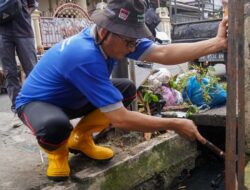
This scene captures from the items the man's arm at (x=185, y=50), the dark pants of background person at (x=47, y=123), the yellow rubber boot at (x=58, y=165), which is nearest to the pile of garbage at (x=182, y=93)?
the man's arm at (x=185, y=50)

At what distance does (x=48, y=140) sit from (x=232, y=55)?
4.55ft

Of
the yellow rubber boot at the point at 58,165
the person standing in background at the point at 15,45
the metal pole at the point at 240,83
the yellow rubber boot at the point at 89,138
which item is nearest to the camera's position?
the metal pole at the point at 240,83

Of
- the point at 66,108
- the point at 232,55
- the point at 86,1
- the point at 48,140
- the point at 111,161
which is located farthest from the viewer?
the point at 86,1

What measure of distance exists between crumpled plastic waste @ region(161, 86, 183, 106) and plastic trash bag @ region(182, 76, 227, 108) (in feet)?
0.42

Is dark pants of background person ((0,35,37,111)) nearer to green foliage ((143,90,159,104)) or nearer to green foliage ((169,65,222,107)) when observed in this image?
green foliage ((143,90,159,104))

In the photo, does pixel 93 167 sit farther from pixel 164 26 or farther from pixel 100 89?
pixel 164 26

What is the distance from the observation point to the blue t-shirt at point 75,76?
240 centimetres

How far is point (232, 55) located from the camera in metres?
2.16

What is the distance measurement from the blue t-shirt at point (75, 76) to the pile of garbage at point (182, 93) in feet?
4.20

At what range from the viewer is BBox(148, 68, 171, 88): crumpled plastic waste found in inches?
175

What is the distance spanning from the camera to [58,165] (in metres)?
2.84

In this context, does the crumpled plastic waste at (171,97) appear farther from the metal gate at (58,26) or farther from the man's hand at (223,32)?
the metal gate at (58,26)

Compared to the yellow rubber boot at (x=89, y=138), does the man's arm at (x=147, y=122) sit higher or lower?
higher

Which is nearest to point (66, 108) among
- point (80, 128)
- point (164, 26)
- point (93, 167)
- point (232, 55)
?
point (80, 128)
